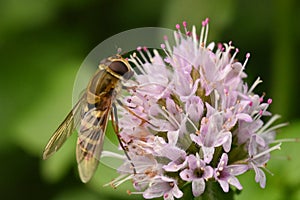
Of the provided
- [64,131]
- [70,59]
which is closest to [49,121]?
[70,59]

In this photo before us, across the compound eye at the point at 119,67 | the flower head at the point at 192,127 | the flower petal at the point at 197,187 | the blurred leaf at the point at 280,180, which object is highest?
the compound eye at the point at 119,67

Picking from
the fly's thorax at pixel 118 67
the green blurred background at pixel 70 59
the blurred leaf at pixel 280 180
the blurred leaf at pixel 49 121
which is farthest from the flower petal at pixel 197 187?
the blurred leaf at pixel 49 121

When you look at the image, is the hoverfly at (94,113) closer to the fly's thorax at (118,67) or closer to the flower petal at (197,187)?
the fly's thorax at (118,67)

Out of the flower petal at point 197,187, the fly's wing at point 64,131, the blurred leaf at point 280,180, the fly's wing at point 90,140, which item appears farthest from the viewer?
the blurred leaf at point 280,180

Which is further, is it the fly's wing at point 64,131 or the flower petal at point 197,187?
the fly's wing at point 64,131

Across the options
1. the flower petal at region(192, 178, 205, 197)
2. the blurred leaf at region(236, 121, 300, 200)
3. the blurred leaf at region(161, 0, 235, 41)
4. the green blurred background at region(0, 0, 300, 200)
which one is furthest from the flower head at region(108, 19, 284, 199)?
the blurred leaf at region(161, 0, 235, 41)

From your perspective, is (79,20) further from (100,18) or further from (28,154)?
(28,154)

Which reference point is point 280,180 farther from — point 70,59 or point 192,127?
point 70,59
